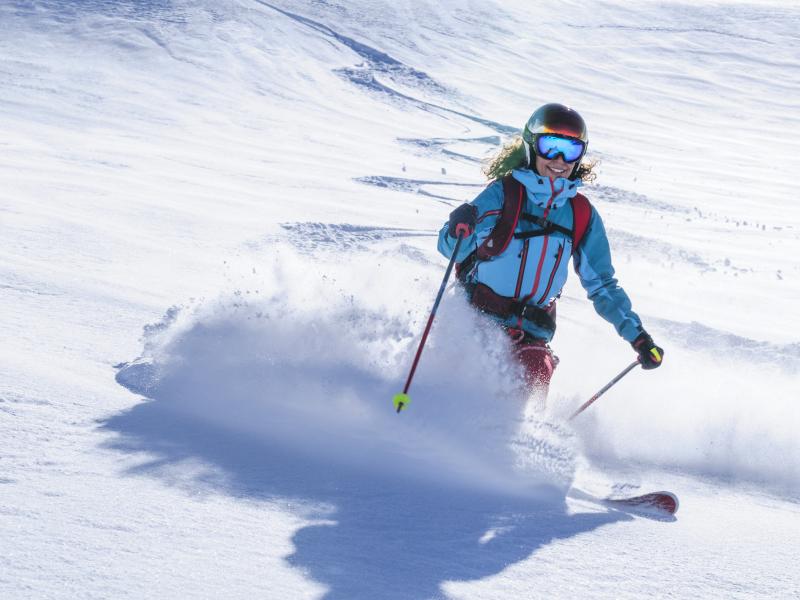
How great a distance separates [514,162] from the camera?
408 cm

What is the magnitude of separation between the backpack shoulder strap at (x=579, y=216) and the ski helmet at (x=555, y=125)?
16 centimetres

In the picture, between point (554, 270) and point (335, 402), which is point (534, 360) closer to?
point (554, 270)

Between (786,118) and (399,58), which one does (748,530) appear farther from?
(786,118)

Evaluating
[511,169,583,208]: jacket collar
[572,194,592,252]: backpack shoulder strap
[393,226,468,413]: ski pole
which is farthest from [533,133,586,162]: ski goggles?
[393,226,468,413]: ski pole

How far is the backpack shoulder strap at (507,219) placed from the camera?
385cm

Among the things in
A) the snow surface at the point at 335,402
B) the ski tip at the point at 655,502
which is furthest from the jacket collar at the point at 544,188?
the ski tip at the point at 655,502

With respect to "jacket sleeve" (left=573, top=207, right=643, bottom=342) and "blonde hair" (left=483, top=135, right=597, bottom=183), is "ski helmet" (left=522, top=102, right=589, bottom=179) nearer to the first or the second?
"blonde hair" (left=483, top=135, right=597, bottom=183)

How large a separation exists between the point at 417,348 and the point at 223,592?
1.83 metres

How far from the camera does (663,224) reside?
12641mm

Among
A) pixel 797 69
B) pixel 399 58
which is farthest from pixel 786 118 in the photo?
pixel 399 58

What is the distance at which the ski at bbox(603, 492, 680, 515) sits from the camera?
327 cm

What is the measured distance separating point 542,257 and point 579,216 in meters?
0.26

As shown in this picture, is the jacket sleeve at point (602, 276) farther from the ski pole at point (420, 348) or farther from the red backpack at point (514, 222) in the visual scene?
the ski pole at point (420, 348)

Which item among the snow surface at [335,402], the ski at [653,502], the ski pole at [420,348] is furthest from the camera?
the ski pole at [420,348]
